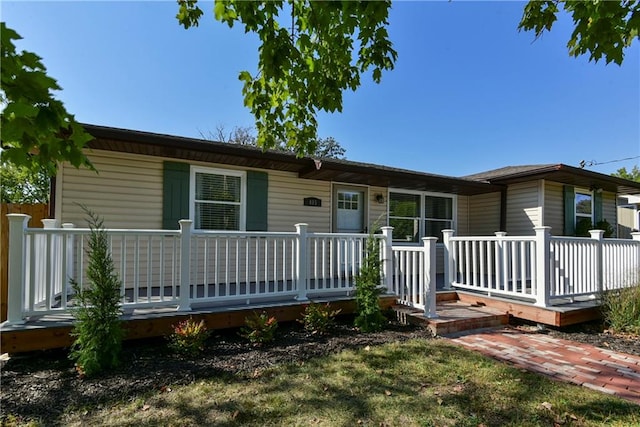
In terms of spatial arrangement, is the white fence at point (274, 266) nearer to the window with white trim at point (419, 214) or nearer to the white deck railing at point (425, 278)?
the white deck railing at point (425, 278)

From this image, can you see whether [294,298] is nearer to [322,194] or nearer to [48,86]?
[322,194]

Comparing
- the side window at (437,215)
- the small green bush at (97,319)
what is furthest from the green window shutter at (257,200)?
the side window at (437,215)

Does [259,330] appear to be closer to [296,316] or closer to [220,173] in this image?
[296,316]

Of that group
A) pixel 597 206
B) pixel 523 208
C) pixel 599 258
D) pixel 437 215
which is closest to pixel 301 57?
pixel 599 258

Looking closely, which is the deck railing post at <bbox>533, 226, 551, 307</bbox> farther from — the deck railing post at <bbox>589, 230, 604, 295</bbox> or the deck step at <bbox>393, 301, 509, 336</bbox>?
the deck railing post at <bbox>589, 230, 604, 295</bbox>

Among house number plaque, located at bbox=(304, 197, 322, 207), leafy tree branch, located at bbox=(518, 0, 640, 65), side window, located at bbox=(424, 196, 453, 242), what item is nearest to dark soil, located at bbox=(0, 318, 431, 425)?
house number plaque, located at bbox=(304, 197, 322, 207)

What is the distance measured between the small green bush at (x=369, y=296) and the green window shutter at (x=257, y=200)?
9.03 ft

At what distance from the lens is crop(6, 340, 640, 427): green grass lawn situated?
2516 mm

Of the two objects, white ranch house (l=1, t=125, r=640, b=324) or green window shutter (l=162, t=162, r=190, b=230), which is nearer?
white ranch house (l=1, t=125, r=640, b=324)

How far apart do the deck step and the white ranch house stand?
0.75ft

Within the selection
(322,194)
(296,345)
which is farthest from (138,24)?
(296,345)

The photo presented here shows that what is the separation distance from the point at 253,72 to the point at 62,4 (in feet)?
7.20

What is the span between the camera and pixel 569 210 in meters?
9.23

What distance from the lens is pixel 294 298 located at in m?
5.10
